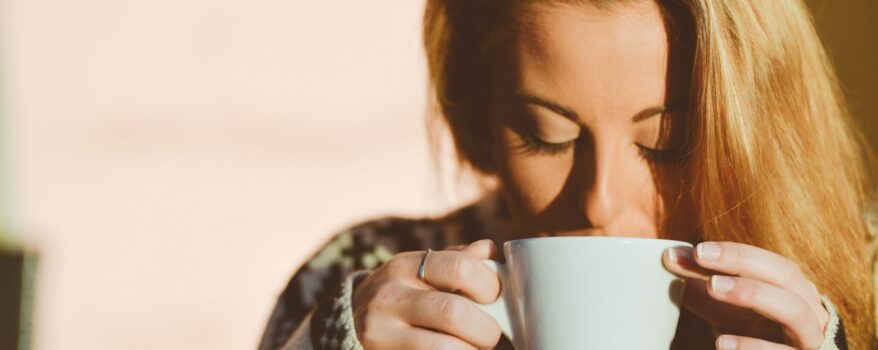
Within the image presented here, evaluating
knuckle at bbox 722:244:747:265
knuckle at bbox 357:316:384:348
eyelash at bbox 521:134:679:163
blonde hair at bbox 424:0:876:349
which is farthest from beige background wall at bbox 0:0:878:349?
knuckle at bbox 722:244:747:265

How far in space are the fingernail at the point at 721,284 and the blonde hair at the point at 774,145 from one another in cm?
27

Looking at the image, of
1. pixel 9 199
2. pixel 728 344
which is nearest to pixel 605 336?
pixel 728 344

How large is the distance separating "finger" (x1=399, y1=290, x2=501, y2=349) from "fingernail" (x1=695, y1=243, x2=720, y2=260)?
0.20 meters

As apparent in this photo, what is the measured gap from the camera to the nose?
2.78 feet

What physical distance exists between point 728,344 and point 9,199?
1.59 meters

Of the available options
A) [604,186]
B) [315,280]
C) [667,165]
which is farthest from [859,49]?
[315,280]

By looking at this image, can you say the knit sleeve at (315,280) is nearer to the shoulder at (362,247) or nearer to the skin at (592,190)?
the shoulder at (362,247)

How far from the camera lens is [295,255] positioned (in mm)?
1837

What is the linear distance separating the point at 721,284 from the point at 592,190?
0.26m

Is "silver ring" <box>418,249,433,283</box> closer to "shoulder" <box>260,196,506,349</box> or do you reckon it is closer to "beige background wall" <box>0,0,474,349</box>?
"shoulder" <box>260,196,506,349</box>

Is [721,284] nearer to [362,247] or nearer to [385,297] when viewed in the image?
[385,297]

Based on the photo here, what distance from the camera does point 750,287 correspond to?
619 mm

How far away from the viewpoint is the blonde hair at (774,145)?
0.85 metres

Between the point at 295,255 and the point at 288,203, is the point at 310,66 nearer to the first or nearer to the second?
the point at 288,203
